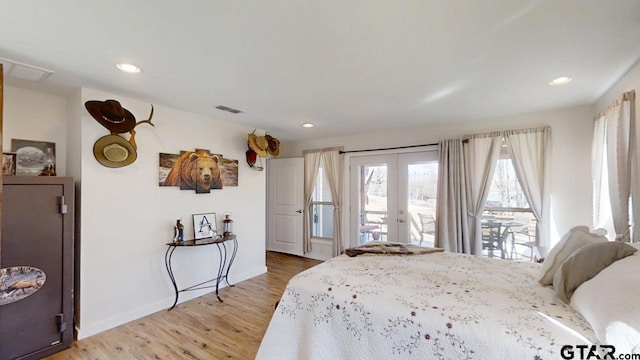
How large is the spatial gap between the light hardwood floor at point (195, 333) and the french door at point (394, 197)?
6.46 ft

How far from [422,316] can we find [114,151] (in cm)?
306

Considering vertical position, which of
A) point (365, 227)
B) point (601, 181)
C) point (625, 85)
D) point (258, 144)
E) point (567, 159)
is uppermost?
point (625, 85)

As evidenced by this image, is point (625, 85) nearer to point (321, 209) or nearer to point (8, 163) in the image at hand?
point (321, 209)

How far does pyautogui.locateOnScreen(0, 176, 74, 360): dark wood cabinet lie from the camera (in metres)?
2.12

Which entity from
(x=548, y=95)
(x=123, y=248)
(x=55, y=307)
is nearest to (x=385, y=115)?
(x=548, y=95)

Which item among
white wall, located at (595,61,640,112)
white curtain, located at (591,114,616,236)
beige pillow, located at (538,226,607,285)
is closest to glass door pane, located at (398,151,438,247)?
white curtain, located at (591,114,616,236)

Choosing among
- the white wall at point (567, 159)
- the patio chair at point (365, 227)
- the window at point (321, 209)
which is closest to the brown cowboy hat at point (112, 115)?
the window at point (321, 209)

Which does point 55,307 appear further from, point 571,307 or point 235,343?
point 571,307

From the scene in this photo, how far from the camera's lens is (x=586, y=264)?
1.48 meters

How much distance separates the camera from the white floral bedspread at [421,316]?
4.06ft

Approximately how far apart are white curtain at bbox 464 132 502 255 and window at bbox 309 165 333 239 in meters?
2.32

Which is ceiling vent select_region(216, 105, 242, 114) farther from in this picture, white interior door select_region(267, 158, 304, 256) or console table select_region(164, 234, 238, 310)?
white interior door select_region(267, 158, 304, 256)

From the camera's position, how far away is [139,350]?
2.34 meters

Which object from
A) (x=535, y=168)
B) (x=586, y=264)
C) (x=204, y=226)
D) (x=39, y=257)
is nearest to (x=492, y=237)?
(x=535, y=168)
